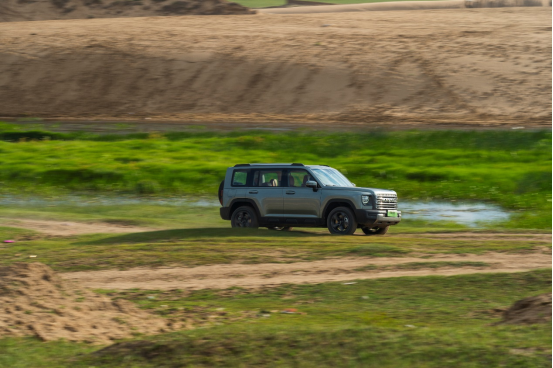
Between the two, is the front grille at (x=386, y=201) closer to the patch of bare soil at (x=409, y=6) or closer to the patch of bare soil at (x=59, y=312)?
the patch of bare soil at (x=59, y=312)

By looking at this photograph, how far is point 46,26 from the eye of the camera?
196 ft

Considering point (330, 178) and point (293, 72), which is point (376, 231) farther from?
point (293, 72)

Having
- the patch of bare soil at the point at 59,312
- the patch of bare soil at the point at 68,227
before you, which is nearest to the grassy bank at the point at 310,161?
the patch of bare soil at the point at 68,227

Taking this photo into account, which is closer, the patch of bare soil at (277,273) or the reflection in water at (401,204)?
the patch of bare soil at (277,273)

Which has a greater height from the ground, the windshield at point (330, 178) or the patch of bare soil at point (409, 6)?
the patch of bare soil at point (409, 6)

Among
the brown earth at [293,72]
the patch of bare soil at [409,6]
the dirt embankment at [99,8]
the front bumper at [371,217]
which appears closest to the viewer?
the front bumper at [371,217]

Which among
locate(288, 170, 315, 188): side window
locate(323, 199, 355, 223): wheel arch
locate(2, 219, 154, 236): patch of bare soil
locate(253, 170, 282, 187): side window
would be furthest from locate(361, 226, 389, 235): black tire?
locate(2, 219, 154, 236): patch of bare soil

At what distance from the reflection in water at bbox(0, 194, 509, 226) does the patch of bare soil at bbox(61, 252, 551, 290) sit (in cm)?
672

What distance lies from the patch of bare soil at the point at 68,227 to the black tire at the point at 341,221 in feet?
15.0

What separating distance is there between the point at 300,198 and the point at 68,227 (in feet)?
18.8

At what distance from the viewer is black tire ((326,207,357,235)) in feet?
58.0

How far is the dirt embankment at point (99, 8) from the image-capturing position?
69.7m

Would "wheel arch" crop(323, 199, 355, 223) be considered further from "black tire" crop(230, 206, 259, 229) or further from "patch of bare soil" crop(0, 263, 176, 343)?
"patch of bare soil" crop(0, 263, 176, 343)

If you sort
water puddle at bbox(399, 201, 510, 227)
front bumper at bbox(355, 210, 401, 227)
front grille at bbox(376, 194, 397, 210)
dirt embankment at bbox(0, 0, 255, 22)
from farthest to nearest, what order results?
1. dirt embankment at bbox(0, 0, 255, 22)
2. water puddle at bbox(399, 201, 510, 227)
3. front grille at bbox(376, 194, 397, 210)
4. front bumper at bbox(355, 210, 401, 227)
